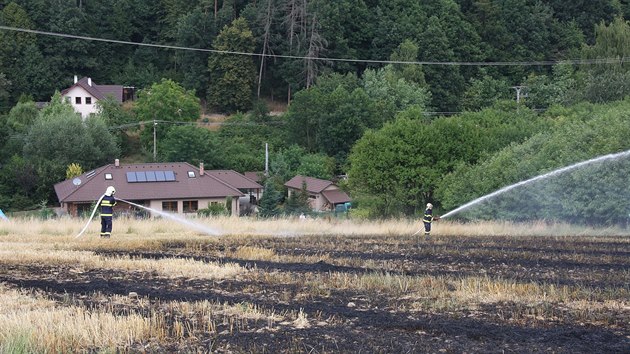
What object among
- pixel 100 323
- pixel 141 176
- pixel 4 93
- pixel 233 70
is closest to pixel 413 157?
pixel 141 176

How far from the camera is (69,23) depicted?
9300 centimetres

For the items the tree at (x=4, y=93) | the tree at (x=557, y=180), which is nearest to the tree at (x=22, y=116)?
the tree at (x=4, y=93)

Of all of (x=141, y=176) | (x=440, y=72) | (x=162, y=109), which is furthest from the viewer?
(x=440, y=72)

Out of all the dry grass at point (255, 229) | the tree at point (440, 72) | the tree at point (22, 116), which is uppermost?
the tree at point (440, 72)

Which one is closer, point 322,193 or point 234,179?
point 322,193

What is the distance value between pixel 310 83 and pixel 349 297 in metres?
75.4

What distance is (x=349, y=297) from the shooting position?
15148mm

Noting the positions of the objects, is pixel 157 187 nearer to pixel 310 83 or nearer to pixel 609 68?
pixel 310 83

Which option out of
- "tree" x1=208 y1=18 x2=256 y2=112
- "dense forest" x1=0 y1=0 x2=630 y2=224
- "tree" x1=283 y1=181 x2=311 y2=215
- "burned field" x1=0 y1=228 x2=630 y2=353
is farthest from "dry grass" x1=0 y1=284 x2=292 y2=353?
"tree" x1=208 y1=18 x2=256 y2=112

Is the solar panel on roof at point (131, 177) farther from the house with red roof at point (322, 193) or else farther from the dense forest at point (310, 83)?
the house with red roof at point (322, 193)

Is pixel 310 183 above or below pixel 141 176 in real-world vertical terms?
below

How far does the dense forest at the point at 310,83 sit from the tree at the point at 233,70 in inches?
6.8

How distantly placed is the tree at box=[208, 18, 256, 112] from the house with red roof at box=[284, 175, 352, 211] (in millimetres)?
22576

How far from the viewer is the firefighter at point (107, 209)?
24516 millimetres
